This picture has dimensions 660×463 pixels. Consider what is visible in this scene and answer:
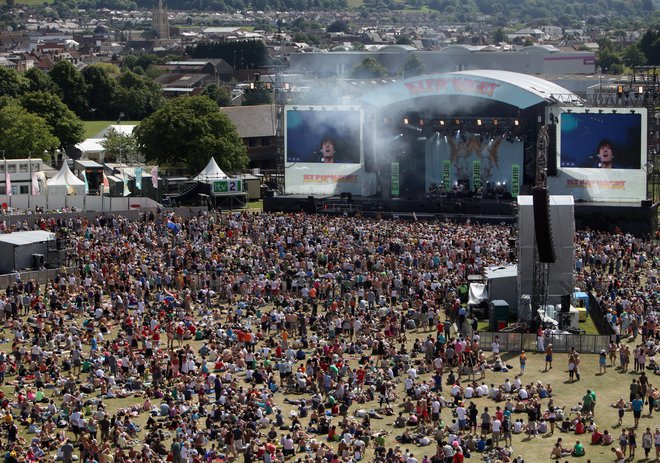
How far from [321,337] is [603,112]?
25.5 meters

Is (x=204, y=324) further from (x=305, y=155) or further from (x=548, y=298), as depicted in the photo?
(x=305, y=155)

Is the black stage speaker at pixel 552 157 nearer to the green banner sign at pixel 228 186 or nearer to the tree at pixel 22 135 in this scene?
the green banner sign at pixel 228 186

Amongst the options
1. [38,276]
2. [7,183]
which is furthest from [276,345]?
[7,183]

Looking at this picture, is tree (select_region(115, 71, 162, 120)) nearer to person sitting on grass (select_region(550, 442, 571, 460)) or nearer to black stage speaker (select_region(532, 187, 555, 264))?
black stage speaker (select_region(532, 187, 555, 264))

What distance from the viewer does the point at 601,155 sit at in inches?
2395

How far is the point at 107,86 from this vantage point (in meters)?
119

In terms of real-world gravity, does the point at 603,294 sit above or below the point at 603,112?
below

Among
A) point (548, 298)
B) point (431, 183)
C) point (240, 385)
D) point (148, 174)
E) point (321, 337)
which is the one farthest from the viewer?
point (148, 174)

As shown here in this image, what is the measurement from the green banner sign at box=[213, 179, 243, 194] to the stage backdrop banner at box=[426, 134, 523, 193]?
8634mm

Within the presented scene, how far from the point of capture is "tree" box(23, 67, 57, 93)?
4232 inches

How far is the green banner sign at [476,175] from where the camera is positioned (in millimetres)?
63812

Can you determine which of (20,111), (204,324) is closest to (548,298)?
(204,324)

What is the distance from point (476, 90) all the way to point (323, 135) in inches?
303

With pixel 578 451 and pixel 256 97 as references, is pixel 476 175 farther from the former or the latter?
pixel 256 97
